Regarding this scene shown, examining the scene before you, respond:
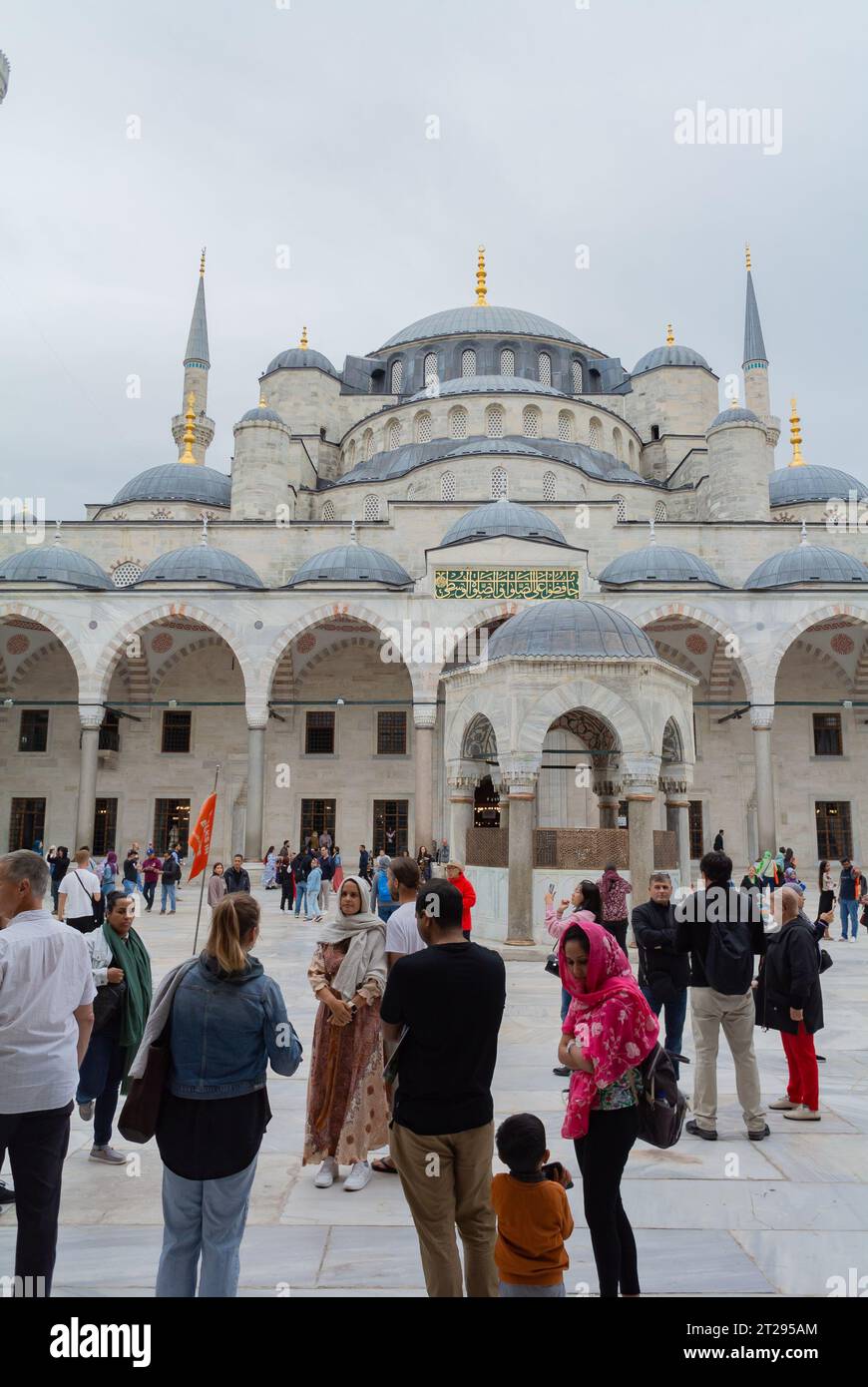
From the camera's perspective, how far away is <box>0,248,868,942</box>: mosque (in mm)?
19906

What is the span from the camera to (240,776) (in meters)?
22.8

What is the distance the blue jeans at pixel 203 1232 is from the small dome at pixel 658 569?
19289 mm

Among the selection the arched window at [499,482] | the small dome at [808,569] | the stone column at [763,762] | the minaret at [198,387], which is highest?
the minaret at [198,387]

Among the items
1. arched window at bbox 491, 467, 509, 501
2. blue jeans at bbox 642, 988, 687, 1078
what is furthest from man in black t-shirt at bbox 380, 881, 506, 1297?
arched window at bbox 491, 467, 509, 501

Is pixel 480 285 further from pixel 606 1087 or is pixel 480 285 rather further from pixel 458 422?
pixel 606 1087

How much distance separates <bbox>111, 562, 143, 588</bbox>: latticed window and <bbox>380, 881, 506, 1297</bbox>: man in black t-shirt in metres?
23.2

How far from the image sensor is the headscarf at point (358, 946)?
3627 mm

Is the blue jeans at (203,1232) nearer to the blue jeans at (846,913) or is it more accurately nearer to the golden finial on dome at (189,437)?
the blue jeans at (846,913)

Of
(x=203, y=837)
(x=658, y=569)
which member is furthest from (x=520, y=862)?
(x=658, y=569)

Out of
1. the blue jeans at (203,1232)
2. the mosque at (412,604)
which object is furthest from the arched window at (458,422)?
the blue jeans at (203,1232)

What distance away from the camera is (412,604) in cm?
1988

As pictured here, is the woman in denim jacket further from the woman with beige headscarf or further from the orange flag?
the orange flag
